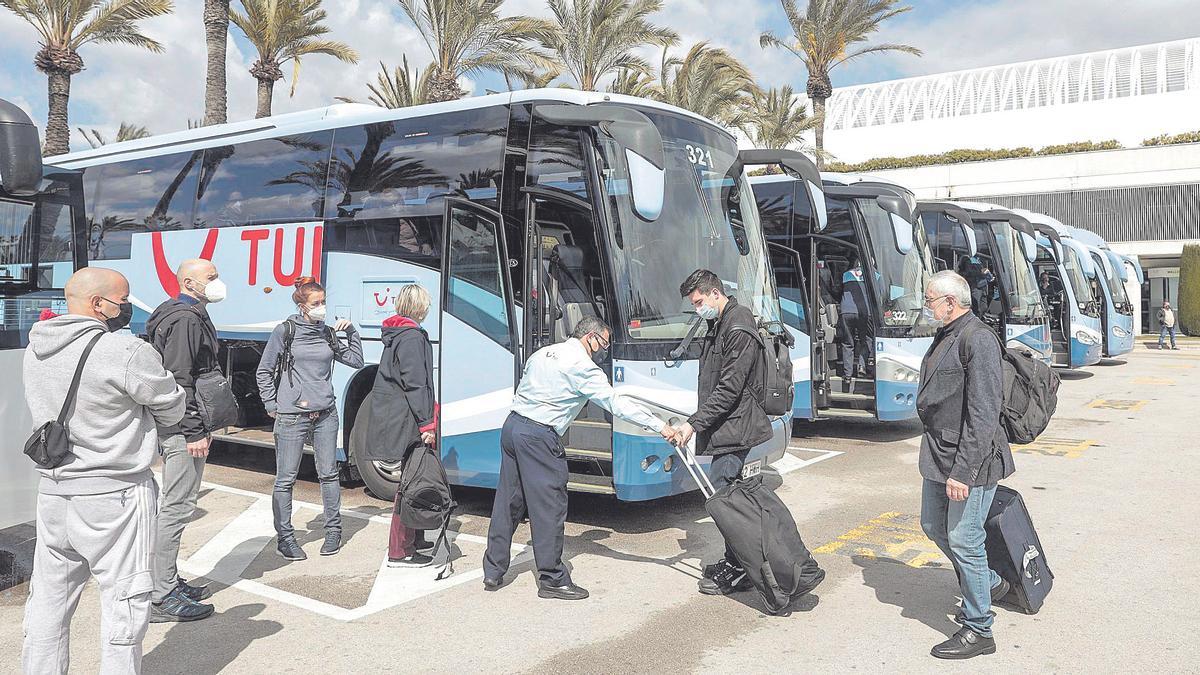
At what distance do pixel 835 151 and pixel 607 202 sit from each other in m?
50.7

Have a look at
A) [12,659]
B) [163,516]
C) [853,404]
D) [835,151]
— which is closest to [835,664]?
[163,516]

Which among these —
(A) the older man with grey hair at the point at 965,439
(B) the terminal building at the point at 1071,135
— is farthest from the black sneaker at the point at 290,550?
(B) the terminal building at the point at 1071,135

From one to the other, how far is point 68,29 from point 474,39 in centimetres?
916

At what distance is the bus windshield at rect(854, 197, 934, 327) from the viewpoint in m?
11.8

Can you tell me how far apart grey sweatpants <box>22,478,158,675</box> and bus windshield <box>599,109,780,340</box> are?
397cm

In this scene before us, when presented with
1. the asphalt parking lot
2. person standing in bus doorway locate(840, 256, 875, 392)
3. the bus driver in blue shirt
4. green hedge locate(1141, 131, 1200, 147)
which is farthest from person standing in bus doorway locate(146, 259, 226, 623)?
green hedge locate(1141, 131, 1200, 147)

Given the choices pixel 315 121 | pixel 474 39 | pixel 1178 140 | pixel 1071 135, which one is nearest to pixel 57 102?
pixel 474 39

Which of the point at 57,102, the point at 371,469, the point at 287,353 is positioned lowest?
the point at 371,469

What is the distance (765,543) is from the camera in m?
5.43

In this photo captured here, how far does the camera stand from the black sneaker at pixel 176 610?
5320 mm

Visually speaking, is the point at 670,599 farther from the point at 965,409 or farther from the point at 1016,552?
the point at 965,409

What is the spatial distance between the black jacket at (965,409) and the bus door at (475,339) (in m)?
3.52

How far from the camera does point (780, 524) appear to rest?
554cm

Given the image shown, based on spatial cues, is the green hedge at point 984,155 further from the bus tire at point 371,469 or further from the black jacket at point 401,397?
the black jacket at point 401,397
